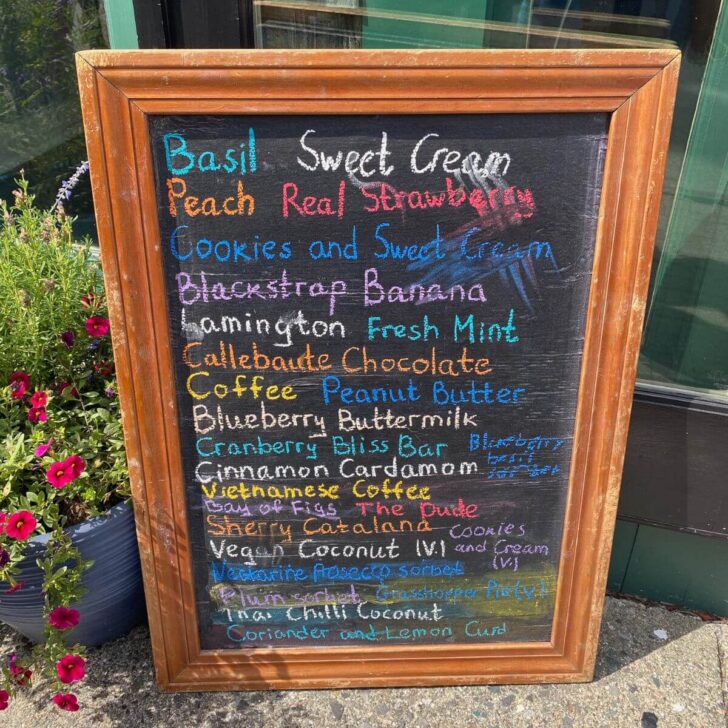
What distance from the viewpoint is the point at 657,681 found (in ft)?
7.19

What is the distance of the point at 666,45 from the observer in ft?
6.59

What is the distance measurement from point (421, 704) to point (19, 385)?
4.79ft

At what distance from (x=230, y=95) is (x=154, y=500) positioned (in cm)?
101

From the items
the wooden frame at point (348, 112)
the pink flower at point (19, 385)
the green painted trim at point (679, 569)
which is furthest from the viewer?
the green painted trim at point (679, 569)

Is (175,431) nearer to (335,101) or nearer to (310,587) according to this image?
(310,587)

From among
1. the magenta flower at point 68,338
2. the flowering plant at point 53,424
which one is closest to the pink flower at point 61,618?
the flowering plant at point 53,424

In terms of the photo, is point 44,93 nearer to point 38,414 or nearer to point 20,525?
point 38,414

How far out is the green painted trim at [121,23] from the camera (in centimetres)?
225

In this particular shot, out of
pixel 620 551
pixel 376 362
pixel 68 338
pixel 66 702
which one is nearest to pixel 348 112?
pixel 376 362

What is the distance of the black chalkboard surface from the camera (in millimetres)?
1593

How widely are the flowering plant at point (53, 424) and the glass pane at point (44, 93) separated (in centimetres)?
76

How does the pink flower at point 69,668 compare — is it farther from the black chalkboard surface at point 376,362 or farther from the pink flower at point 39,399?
the pink flower at point 39,399

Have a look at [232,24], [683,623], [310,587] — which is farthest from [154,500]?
[683,623]

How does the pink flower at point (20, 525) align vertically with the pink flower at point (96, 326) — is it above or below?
below
